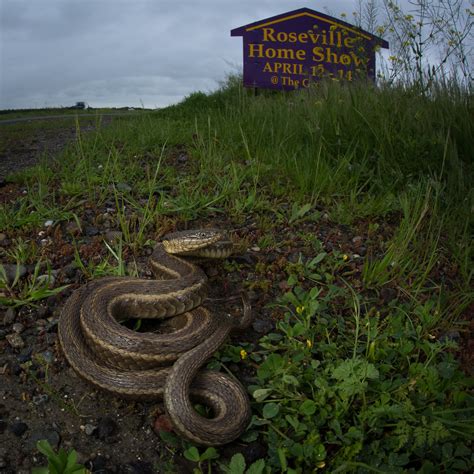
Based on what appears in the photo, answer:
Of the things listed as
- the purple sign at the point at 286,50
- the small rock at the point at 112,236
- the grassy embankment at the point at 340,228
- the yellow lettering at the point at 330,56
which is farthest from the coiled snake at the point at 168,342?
the yellow lettering at the point at 330,56

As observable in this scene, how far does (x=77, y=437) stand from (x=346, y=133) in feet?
18.9

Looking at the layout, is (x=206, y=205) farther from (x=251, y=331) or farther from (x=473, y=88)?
(x=473, y=88)

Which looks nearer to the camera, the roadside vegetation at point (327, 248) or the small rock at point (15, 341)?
the roadside vegetation at point (327, 248)

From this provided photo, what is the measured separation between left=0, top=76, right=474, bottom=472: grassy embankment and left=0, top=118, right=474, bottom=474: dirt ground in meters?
0.12

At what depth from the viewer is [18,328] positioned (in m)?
4.36

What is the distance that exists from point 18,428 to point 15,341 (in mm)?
951

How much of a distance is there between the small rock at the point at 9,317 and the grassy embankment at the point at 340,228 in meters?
1.32

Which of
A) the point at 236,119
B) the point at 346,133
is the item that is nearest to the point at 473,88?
the point at 346,133

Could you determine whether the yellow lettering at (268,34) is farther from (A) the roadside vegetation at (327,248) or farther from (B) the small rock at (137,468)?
(B) the small rock at (137,468)

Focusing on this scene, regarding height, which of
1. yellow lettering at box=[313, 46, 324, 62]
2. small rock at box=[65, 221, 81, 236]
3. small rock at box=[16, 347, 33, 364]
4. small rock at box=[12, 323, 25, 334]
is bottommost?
small rock at box=[16, 347, 33, 364]

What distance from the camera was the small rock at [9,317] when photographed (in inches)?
174

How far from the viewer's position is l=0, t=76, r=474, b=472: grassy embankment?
341 cm

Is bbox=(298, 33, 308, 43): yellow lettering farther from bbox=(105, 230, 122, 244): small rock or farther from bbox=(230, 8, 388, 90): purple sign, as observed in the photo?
bbox=(105, 230, 122, 244): small rock

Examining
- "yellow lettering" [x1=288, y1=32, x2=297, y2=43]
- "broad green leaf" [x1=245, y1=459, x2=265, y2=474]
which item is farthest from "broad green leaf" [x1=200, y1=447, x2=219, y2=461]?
"yellow lettering" [x1=288, y1=32, x2=297, y2=43]
